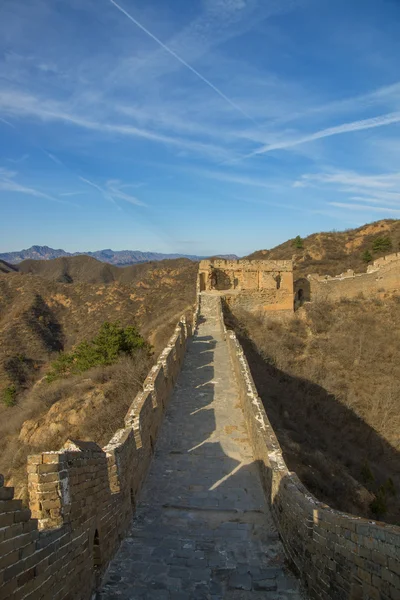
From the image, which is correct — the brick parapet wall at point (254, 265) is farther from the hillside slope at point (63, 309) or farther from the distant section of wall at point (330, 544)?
the distant section of wall at point (330, 544)

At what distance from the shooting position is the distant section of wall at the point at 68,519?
2.71m

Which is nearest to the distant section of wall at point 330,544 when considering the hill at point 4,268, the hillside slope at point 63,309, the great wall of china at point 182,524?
the great wall of china at point 182,524

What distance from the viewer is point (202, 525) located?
5.64 m

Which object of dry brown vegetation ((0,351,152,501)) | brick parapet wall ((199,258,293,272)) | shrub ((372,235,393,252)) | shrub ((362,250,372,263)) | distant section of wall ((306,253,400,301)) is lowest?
dry brown vegetation ((0,351,152,501))

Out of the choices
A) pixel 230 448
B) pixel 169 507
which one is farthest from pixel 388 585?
pixel 230 448

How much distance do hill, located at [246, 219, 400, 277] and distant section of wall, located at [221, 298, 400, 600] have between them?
111ft

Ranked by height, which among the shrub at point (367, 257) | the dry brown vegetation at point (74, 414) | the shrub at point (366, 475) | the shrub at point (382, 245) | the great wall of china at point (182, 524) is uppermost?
the shrub at point (382, 245)

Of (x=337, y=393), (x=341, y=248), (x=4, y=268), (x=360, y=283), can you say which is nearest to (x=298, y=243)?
(x=341, y=248)

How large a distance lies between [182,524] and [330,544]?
2.39 meters

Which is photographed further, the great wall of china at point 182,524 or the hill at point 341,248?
the hill at point 341,248

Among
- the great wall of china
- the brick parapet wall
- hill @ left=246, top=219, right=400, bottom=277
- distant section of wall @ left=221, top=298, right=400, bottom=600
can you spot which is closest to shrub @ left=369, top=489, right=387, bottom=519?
the great wall of china

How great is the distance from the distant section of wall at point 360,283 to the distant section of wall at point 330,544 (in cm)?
2252

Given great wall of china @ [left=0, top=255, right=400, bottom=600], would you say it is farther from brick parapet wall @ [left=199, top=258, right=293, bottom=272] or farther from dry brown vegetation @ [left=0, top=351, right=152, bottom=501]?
brick parapet wall @ [left=199, top=258, right=293, bottom=272]

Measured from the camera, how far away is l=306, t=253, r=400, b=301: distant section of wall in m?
27.3
